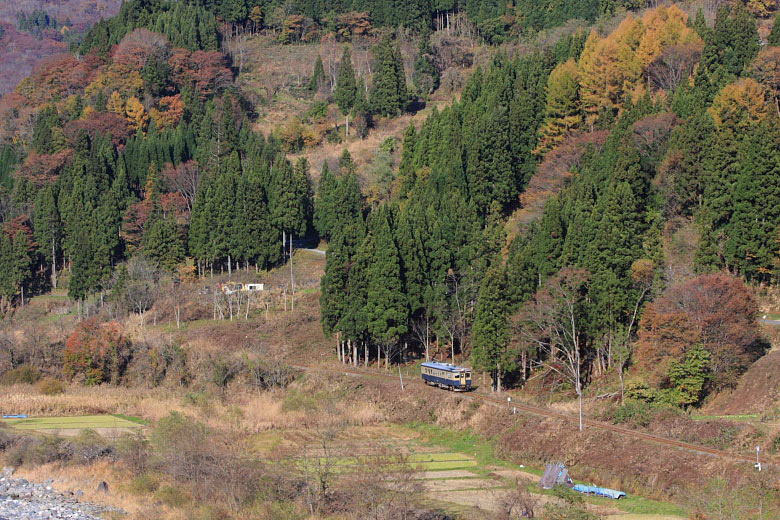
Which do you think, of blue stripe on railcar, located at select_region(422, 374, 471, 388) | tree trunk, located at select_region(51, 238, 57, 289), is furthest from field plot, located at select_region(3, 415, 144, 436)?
tree trunk, located at select_region(51, 238, 57, 289)

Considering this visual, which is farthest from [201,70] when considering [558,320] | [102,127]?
[558,320]

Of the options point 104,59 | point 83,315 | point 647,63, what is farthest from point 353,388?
point 104,59

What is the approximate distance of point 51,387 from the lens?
4866 cm

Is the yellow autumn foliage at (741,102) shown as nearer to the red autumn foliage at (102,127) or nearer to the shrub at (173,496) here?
the shrub at (173,496)

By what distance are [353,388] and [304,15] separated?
6724 centimetres

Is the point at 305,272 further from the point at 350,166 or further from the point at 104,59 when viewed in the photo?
the point at 104,59

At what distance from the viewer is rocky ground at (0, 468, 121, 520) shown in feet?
99.2

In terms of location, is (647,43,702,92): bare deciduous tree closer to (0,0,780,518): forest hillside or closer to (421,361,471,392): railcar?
(0,0,780,518): forest hillside

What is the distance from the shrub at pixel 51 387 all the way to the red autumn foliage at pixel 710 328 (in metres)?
30.7

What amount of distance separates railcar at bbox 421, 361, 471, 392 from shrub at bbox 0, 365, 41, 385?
2266cm

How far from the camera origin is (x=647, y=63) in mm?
61625

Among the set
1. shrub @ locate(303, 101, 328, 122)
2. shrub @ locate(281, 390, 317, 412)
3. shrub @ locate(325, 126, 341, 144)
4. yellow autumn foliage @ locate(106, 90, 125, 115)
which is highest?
yellow autumn foliage @ locate(106, 90, 125, 115)

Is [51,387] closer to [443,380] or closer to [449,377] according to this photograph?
[443,380]

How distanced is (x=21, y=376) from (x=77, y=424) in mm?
10417
